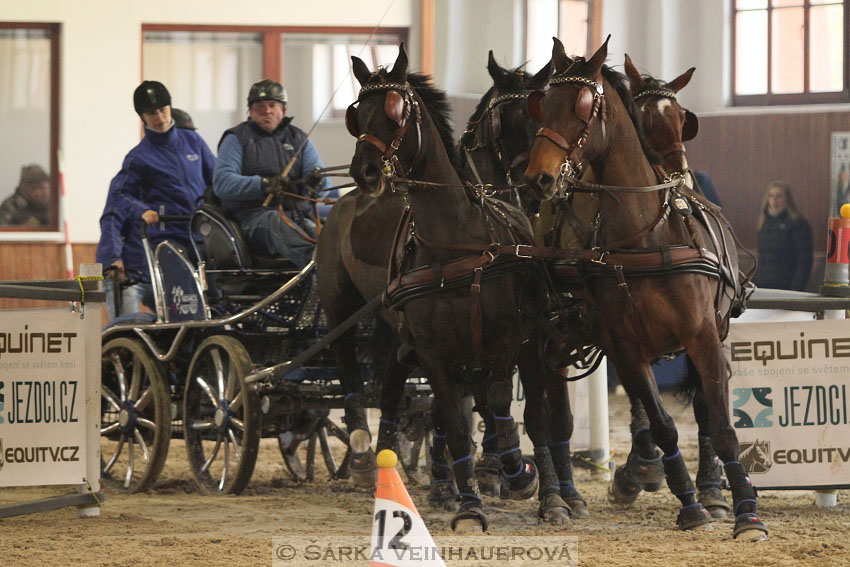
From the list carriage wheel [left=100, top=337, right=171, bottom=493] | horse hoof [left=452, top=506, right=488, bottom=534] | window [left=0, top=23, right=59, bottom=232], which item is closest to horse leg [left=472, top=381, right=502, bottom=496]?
horse hoof [left=452, top=506, right=488, bottom=534]

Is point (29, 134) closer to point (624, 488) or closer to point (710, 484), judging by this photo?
point (624, 488)

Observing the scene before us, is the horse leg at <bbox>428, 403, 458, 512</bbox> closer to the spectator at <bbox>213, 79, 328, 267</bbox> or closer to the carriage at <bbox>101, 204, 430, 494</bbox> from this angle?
the carriage at <bbox>101, 204, 430, 494</bbox>

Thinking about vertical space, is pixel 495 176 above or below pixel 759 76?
below

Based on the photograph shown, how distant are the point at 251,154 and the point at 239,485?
5.64 feet

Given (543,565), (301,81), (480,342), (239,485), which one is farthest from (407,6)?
(543,565)

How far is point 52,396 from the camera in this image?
5.68 meters

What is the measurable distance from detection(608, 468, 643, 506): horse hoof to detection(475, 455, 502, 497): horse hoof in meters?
0.67

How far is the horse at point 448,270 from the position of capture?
5.02 m

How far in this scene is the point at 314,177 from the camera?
6531 mm

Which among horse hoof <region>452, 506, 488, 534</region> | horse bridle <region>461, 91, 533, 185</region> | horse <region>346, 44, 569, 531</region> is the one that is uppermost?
horse bridle <region>461, 91, 533, 185</region>

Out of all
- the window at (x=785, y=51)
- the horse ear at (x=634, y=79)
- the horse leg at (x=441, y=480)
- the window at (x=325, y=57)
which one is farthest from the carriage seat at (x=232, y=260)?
the window at (x=785, y=51)

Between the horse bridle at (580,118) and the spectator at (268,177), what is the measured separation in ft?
6.60

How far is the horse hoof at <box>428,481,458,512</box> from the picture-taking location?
5.88 metres

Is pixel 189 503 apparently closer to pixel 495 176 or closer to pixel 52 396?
pixel 52 396
